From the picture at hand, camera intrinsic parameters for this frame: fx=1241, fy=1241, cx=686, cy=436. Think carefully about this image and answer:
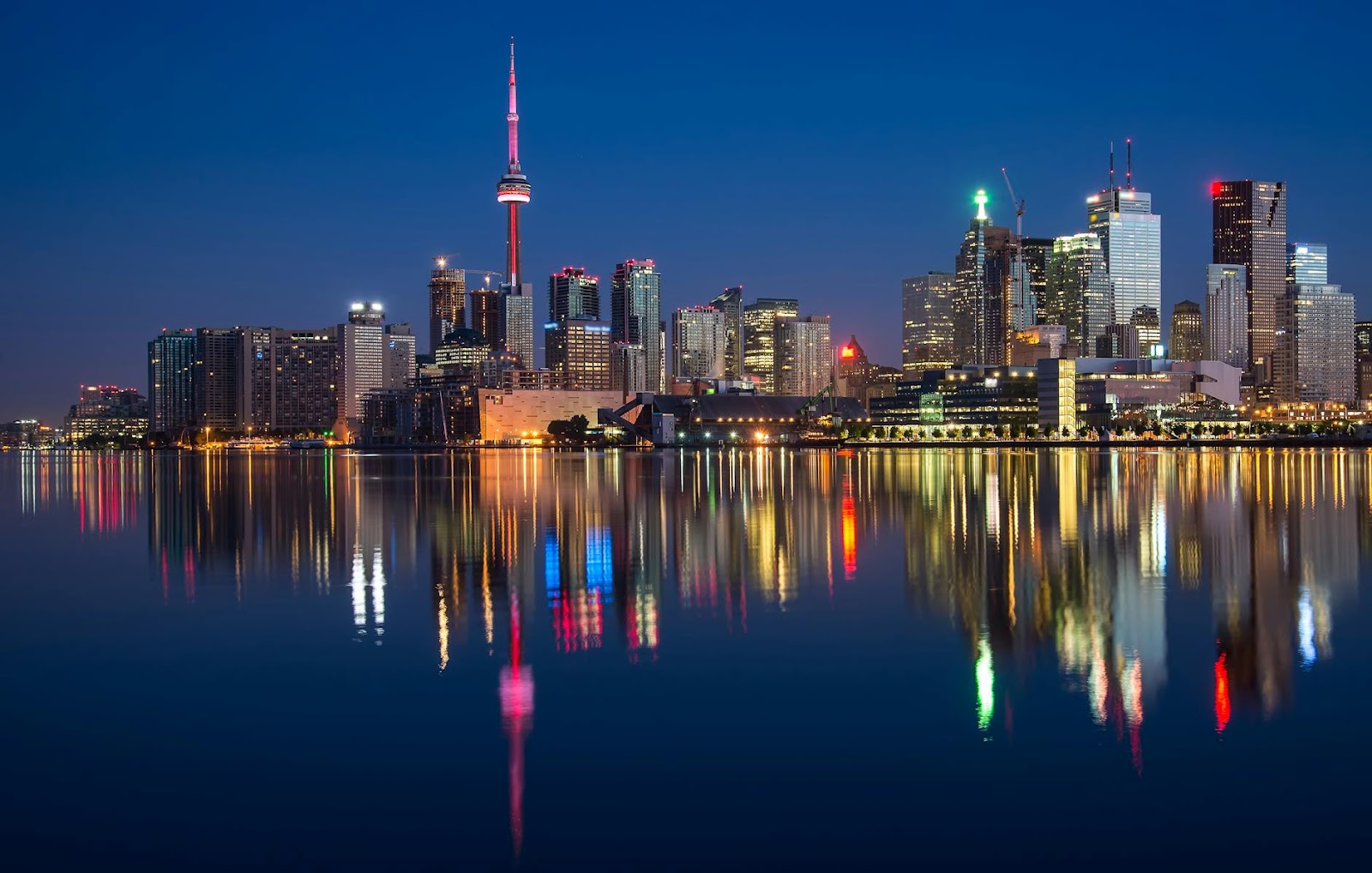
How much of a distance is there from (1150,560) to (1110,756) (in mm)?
16693

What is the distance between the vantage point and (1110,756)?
12305 mm

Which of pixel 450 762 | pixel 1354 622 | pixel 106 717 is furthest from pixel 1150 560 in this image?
pixel 106 717

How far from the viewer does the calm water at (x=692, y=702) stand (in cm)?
1050

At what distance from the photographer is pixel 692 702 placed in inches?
582

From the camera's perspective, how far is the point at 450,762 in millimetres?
12430

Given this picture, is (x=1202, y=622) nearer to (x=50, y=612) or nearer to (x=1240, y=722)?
(x=1240, y=722)

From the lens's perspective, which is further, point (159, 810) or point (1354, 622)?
point (1354, 622)

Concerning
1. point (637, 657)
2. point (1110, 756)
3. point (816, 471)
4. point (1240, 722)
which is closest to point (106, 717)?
point (637, 657)

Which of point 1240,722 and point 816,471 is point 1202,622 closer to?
point 1240,722

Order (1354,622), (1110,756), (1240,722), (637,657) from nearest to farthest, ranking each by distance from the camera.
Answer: (1110,756)
(1240,722)
(637,657)
(1354,622)

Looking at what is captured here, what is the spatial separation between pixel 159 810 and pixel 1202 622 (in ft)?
50.2

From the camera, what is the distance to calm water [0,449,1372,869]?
34.4 feet

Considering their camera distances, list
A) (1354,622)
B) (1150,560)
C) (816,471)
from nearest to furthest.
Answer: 1. (1354,622)
2. (1150,560)
3. (816,471)

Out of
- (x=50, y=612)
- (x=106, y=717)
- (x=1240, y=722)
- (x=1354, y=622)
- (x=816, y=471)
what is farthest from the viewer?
(x=816, y=471)
